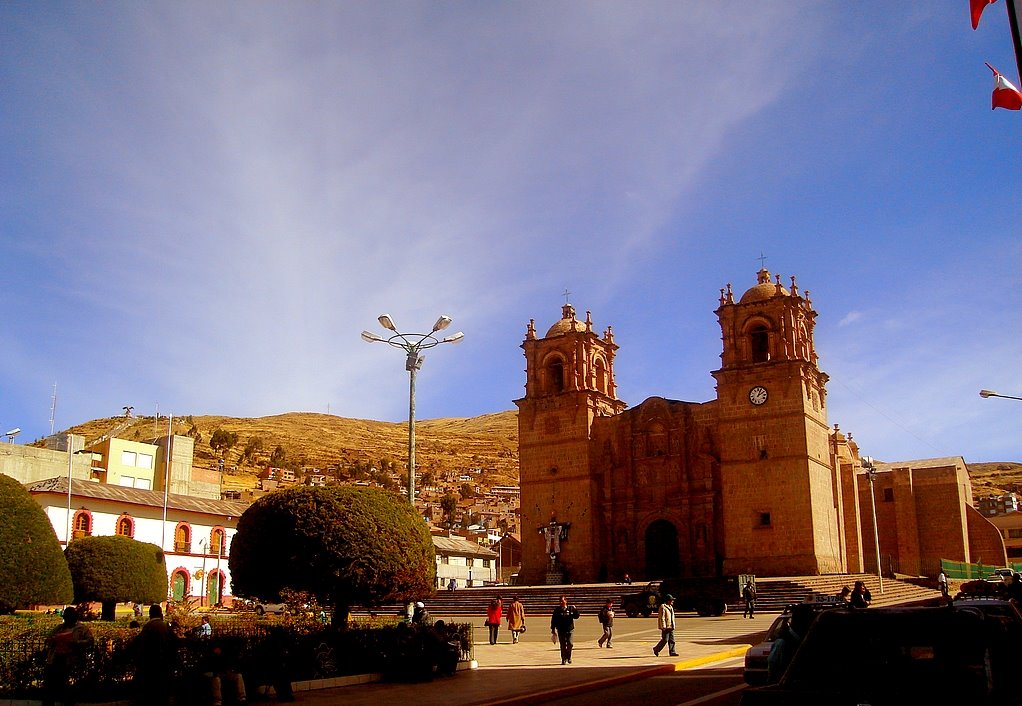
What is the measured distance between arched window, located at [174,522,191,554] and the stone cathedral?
57.4ft

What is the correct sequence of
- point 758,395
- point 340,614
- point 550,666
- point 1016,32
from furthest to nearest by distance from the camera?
point 758,395
point 550,666
point 340,614
point 1016,32

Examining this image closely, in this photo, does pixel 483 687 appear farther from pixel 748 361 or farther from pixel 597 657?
pixel 748 361

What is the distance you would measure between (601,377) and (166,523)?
959 inches

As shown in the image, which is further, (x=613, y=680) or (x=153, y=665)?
(x=613, y=680)

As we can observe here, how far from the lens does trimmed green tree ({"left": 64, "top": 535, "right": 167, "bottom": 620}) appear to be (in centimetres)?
2698

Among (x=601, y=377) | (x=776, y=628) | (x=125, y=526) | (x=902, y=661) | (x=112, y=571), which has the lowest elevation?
(x=776, y=628)

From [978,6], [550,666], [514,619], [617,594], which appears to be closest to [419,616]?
[514,619]

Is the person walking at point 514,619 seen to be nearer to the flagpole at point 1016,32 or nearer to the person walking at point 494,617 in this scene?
the person walking at point 494,617

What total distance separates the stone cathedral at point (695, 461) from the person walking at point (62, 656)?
35.1 metres

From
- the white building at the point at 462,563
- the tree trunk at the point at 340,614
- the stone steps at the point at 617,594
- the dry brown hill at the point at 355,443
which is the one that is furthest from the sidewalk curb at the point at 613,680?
the dry brown hill at the point at 355,443

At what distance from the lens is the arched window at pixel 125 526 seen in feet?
141

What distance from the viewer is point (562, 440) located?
1934 inches

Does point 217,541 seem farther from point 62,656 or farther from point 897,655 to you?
point 897,655

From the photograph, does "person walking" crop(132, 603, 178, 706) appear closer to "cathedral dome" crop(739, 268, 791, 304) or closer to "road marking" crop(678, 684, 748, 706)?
"road marking" crop(678, 684, 748, 706)
